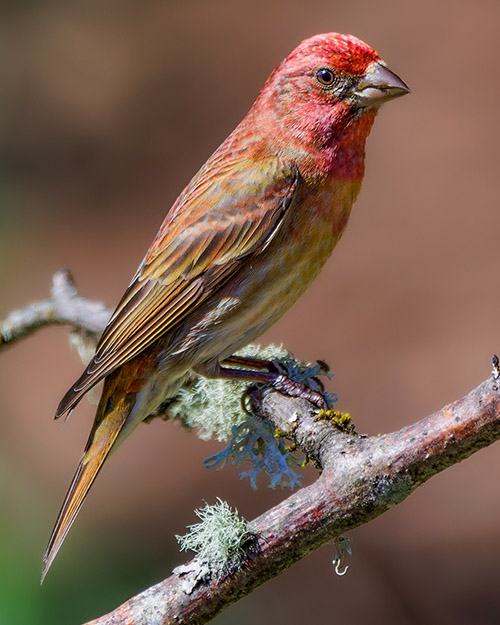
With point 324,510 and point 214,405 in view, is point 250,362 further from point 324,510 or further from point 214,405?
point 324,510

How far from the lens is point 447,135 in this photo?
7898mm

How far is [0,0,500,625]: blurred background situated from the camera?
564cm

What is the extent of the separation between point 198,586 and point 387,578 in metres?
3.64

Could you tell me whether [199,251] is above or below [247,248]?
above

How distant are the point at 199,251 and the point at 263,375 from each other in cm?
51

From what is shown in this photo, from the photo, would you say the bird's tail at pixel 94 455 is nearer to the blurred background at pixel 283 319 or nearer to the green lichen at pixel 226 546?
the green lichen at pixel 226 546

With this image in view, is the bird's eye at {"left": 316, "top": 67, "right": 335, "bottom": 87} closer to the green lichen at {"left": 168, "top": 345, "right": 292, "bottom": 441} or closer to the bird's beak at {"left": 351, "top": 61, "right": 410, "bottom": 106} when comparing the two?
the bird's beak at {"left": 351, "top": 61, "right": 410, "bottom": 106}

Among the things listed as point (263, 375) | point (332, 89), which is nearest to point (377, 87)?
point (332, 89)

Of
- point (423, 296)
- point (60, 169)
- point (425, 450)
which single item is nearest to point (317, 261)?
point (425, 450)

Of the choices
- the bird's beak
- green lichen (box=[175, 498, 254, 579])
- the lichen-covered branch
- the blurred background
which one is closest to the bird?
the bird's beak

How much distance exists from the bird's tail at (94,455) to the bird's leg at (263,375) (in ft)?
1.04

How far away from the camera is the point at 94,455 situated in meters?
3.30

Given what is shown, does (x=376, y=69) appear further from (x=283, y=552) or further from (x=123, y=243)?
(x=123, y=243)

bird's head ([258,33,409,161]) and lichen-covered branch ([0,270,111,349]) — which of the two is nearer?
bird's head ([258,33,409,161])
